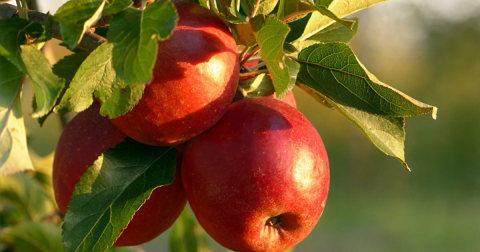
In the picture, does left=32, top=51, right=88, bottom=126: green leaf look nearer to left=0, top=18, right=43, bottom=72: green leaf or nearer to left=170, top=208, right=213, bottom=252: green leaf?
left=0, top=18, right=43, bottom=72: green leaf

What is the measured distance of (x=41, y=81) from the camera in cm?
45

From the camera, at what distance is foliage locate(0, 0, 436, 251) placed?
0.40 metres

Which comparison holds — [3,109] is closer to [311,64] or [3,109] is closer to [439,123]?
[311,64]

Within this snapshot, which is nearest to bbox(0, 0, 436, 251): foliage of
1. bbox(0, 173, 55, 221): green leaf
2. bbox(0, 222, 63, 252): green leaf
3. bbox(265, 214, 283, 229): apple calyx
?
bbox(265, 214, 283, 229): apple calyx

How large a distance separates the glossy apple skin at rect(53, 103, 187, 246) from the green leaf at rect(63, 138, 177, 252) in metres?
0.04

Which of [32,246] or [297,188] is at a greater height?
[297,188]

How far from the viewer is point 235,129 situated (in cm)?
57

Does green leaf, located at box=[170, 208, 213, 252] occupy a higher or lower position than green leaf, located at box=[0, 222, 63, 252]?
lower

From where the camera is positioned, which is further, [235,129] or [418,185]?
[418,185]

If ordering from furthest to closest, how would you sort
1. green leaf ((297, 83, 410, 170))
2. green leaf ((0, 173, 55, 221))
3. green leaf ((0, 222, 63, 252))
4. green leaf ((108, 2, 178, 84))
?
1. green leaf ((0, 173, 55, 221))
2. green leaf ((0, 222, 63, 252))
3. green leaf ((297, 83, 410, 170))
4. green leaf ((108, 2, 178, 84))

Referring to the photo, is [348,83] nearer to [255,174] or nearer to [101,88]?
[255,174]

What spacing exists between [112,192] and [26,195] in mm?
839

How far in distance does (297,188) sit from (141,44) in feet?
0.96

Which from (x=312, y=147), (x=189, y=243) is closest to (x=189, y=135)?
(x=312, y=147)
